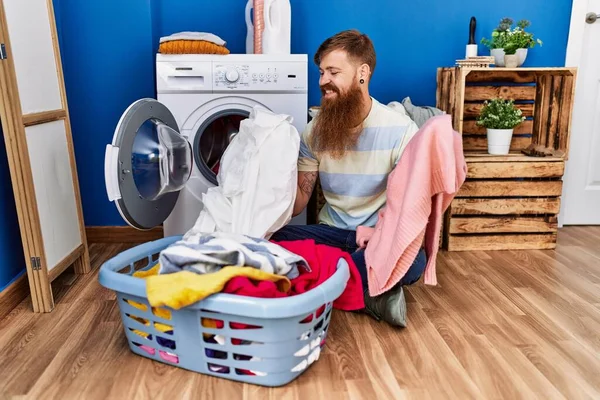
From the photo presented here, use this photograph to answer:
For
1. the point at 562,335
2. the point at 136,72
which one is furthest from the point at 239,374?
the point at 136,72

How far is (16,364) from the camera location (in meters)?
1.52

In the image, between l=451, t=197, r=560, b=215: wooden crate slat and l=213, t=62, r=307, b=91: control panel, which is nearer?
l=213, t=62, r=307, b=91: control panel

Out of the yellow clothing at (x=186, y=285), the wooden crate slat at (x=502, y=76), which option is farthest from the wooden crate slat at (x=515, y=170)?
the yellow clothing at (x=186, y=285)

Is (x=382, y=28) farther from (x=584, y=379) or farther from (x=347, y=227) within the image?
(x=584, y=379)

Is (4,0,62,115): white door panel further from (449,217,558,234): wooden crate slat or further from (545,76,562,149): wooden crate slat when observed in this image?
(545,76,562,149): wooden crate slat

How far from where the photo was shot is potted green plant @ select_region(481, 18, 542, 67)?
2.62 metres

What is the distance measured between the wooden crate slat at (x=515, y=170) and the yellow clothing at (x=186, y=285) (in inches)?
58.3

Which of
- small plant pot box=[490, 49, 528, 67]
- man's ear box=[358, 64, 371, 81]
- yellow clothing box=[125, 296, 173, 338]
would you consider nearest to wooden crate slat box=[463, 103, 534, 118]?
small plant pot box=[490, 49, 528, 67]

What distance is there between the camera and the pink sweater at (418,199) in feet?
5.11

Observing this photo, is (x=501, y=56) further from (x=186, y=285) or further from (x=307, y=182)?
(x=186, y=285)

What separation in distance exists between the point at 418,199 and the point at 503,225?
1.18 meters

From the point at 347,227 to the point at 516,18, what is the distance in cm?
167

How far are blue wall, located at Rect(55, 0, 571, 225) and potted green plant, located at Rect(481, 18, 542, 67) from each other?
167mm

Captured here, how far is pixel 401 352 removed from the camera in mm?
1605
